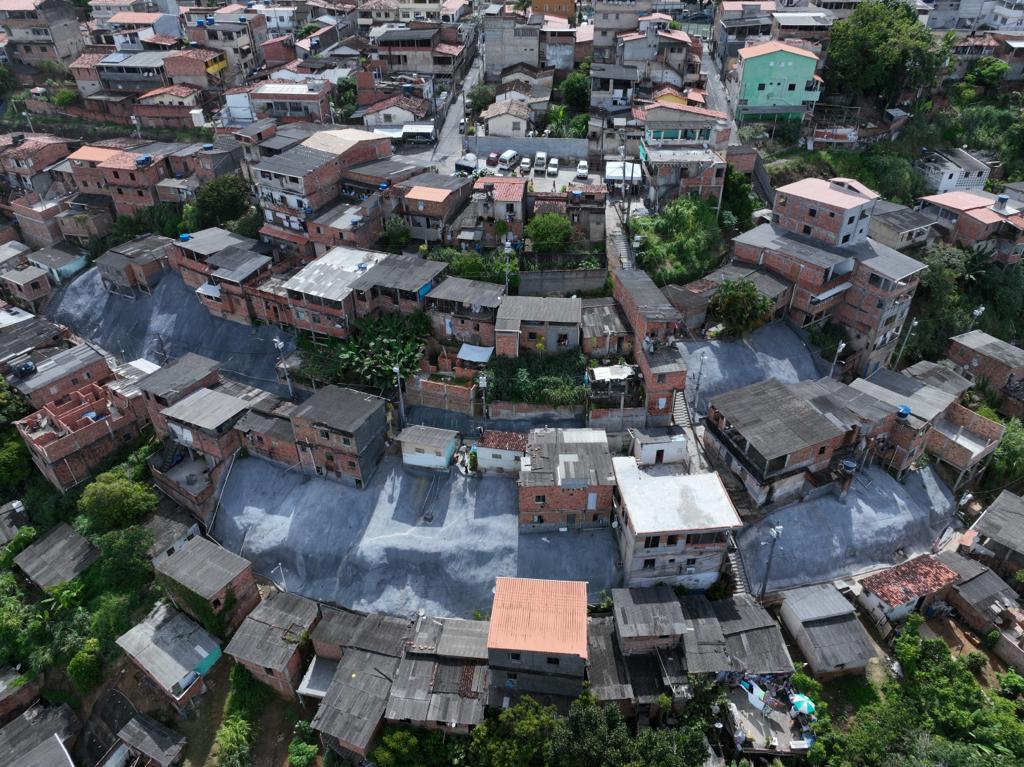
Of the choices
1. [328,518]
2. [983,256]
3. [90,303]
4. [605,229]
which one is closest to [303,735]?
[328,518]

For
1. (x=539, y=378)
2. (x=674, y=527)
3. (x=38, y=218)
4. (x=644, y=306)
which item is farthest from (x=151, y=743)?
(x=38, y=218)

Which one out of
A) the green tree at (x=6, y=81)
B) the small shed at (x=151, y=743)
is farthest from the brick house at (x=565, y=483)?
the green tree at (x=6, y=81)

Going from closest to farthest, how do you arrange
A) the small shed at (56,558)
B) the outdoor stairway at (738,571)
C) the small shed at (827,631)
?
the small shed at (827,631)
the outdoor stairway at (738,571)
the small shed at (56,558)

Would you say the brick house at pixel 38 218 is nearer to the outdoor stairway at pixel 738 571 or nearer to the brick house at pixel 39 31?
the brick house at pixel 39 31

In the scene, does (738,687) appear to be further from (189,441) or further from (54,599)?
(54,599)

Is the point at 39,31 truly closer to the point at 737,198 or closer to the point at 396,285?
the point at 396,285
